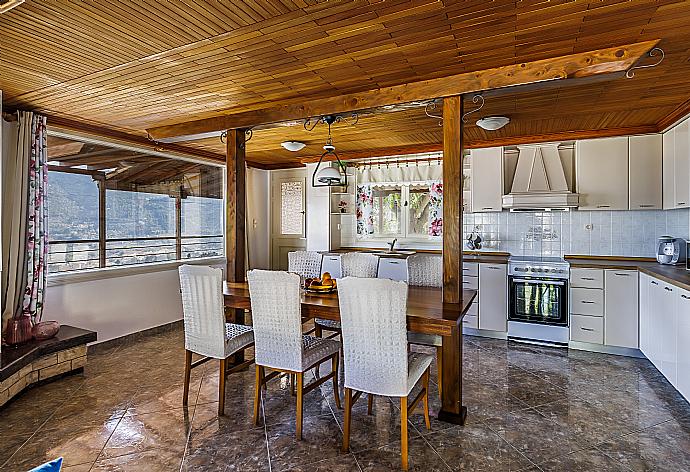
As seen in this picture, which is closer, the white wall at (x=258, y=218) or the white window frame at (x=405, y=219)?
the white window frame at (x=405, y=219)

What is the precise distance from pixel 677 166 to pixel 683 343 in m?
1.86

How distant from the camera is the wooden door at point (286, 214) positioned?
6.72m

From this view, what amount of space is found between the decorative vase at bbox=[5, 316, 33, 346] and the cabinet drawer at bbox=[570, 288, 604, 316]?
5.15 meters

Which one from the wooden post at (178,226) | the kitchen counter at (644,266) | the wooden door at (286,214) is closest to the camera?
the kitchen counter at (644,266)

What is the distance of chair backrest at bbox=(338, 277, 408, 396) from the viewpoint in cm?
217

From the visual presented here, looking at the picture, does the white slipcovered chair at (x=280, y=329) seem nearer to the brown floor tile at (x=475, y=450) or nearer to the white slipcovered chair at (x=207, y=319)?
the white slipcovered chair at (x=207, y=319)

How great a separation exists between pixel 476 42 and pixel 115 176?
4.07m

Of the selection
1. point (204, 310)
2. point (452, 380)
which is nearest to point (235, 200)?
point (204, 310)

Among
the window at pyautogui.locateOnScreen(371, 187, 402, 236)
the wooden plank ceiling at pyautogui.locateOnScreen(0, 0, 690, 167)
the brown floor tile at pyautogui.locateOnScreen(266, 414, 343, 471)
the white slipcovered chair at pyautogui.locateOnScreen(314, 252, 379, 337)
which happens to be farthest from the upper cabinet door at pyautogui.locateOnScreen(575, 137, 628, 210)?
the brown floor tile at pyautogui.locateOnScreen(266, 414, 343, 471)

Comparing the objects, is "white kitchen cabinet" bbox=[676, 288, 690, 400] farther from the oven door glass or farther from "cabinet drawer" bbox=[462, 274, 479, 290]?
"cabinet drawer" bbox=[462, 274, 479, 290]

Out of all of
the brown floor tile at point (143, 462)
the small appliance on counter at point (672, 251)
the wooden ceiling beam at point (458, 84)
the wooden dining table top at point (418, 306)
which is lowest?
the brown floor tile at point (143, 462)

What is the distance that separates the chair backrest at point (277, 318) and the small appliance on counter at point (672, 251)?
12.6 feet

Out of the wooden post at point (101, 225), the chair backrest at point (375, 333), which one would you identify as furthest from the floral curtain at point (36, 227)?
the chair backrest at point (375, 333)

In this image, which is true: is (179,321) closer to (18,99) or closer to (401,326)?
(18,99)
